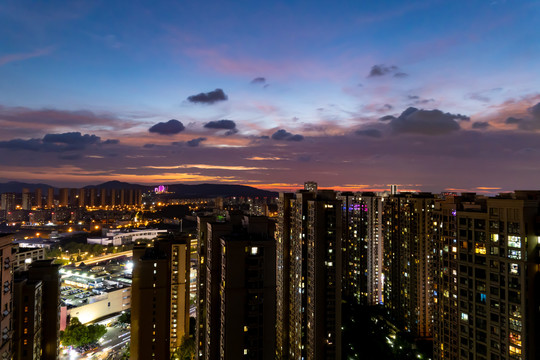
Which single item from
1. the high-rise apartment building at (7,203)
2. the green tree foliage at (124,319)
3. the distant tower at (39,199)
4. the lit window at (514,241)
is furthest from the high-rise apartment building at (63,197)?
the lit window at (514,241)

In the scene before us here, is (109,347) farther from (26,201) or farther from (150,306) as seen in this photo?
(26,201)

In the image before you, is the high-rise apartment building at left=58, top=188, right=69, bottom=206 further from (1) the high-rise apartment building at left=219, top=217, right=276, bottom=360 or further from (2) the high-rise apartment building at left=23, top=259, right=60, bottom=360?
(1) the high-rise apartment building at left=219, top=217, right=276, bottom=360

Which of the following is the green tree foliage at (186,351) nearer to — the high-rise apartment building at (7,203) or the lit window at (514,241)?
the lit window at (514,241)

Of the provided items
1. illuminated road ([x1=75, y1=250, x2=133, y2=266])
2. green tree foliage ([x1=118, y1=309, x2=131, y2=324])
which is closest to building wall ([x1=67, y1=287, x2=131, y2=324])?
green tree foliage ([x1=118, y1=309, x2=131, y2=324])

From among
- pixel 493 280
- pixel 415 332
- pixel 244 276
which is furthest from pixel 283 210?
pixel 415 332

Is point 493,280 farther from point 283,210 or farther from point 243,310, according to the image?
point 283,210
